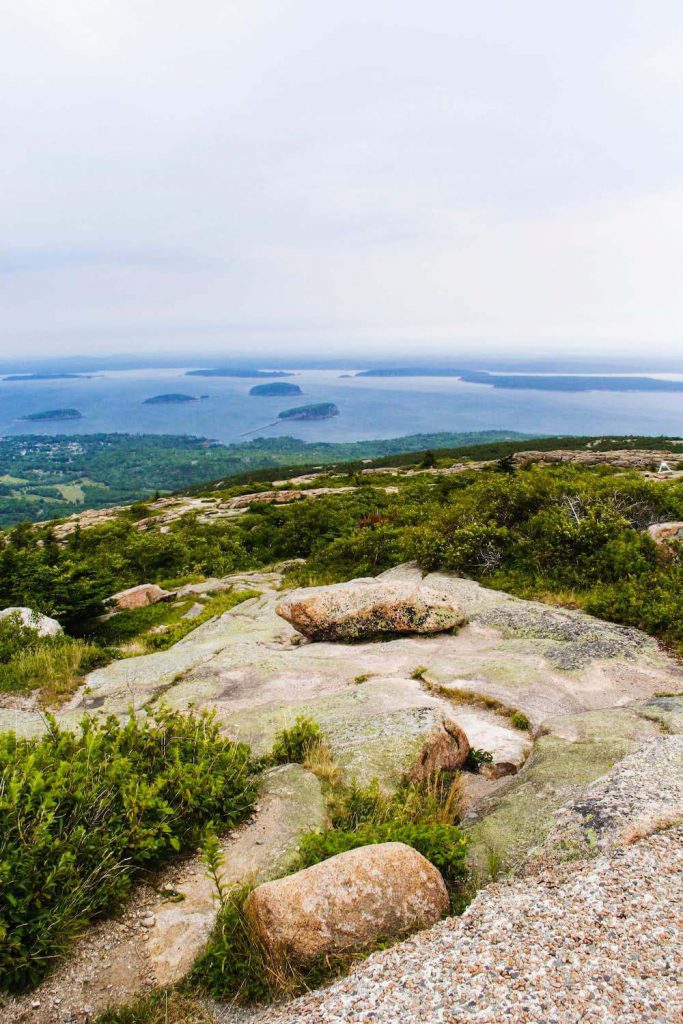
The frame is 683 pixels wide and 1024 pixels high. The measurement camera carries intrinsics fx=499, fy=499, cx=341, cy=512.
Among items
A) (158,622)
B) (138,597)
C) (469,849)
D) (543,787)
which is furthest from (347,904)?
(138,597)

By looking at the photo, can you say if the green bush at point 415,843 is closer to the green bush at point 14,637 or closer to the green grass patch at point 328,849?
the green grass patch at point 328,849

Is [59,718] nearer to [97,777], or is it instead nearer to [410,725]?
[97,777]

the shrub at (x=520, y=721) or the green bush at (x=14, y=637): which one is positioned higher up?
the shrub at (x=520, y=721)

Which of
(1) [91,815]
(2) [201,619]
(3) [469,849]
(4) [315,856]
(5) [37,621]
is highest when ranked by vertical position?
(1) [91,815]

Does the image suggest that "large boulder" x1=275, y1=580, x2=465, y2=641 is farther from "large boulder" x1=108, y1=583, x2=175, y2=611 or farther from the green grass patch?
"large boulder" x1=108, y1=583, x2=175, y2=611

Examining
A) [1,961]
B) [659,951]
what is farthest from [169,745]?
[659,951]

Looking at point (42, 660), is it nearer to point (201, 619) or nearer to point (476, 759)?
point (201, 619)

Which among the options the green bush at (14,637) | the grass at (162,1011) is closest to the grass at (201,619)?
the green bush at (14,637)
